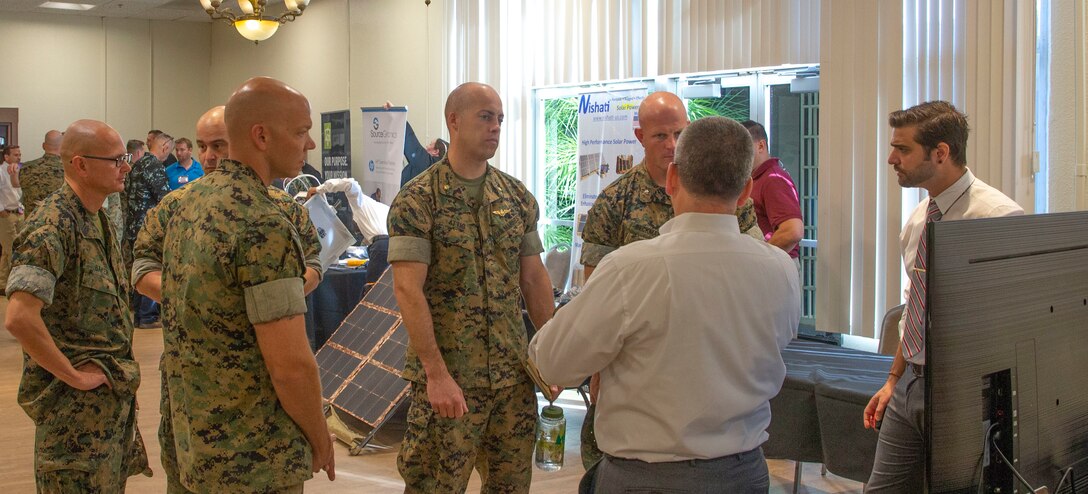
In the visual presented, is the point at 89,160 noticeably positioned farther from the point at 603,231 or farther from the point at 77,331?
the point at 603,231

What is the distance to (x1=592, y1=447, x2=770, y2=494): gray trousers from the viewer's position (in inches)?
74.9

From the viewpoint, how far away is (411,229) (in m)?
2.93

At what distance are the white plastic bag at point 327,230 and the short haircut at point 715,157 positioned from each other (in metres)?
5.37

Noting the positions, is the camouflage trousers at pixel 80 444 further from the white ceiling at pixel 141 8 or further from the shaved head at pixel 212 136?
the white ceiling at pixel 141 8

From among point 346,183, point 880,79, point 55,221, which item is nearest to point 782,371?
point 55,221

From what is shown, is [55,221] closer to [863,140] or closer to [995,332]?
[995,332]

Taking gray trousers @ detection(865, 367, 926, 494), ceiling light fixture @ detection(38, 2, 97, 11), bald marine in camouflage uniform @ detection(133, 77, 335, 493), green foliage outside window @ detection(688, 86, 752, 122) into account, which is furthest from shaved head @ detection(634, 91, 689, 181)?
ceiling light fixture @ detection(38, 2, 97, 11)

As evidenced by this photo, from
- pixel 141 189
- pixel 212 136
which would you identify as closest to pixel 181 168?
pixel 141 189

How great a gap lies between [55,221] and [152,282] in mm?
331

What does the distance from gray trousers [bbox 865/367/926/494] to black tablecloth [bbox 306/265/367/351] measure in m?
4.95

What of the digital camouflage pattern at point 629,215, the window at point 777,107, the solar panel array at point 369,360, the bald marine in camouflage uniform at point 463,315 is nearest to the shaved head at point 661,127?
the digital camouflage pattern at point 629,215

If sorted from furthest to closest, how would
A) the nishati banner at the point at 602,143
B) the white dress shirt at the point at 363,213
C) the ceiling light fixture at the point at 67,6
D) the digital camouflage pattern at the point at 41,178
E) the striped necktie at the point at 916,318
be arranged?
the ceiling light fixture at the point at 67,6 < the digital camouflage pattern at the point at 41,178 < the white dress shirt at the point at 363,213 < the nishati banner at the point at 602,143 < the striped necktie at the point at 916,318

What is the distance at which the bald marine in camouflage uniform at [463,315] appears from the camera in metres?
2.90

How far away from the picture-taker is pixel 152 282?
3049 mm
